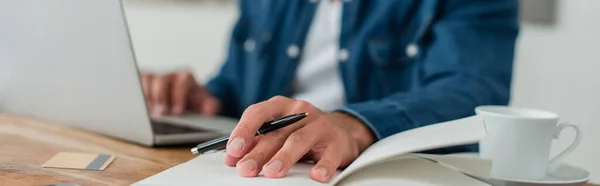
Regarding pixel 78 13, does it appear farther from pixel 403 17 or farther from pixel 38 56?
pixel 403 17

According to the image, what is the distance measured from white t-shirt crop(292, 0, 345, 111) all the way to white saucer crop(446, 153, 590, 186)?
0.48 meters

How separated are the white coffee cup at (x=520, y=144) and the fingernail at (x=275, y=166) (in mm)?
205

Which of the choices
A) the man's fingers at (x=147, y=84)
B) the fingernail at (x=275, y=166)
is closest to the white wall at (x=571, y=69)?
the man's fingers at (x=147, y=84)

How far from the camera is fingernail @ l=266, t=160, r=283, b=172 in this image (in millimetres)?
572

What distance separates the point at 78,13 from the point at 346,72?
54cm

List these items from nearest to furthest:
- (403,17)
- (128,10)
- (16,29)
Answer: (16,29)
(403,17)
(128,10)

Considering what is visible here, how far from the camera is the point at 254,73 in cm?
132

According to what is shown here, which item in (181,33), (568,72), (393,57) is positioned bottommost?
(181,33)

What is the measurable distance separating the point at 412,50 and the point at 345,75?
0.11m

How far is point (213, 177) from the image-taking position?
1.85 feet

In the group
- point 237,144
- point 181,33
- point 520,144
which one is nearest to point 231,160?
point 237,144

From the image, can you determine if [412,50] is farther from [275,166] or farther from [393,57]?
[275,166]

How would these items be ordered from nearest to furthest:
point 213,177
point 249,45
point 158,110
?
point 213,177 → point 158,110 → point 249,45

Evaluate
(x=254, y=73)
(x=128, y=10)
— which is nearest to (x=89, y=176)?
(x=254, y=73)
